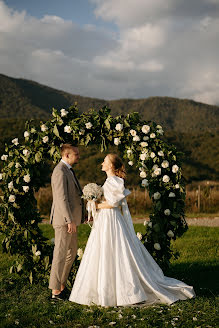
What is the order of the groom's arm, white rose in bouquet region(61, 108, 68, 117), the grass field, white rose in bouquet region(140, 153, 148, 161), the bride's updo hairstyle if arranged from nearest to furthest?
1. the grass field
2. the groom's arm
3. the bride's updo hairstyle
4. white rose in bouquet region(140, 153, 148, 161)
5. white rose in bouquet region(61, 108, 68, 117)

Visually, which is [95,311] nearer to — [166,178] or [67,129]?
[166,178]

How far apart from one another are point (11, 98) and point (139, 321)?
68307 mm

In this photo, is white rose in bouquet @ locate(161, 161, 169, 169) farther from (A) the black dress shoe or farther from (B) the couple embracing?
(A) the black dress shoe

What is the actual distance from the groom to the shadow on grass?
228cm

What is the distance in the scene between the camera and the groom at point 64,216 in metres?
5.56

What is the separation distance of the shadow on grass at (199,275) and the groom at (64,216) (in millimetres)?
2276

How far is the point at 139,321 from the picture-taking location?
477 centimetres

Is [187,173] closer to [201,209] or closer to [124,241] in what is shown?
[201,209]

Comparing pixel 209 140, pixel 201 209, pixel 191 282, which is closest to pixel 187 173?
pixel 209 140

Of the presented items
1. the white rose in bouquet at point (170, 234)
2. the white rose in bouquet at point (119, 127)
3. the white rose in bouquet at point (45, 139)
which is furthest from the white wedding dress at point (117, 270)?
the white rose in bouquet at point (45, 139)

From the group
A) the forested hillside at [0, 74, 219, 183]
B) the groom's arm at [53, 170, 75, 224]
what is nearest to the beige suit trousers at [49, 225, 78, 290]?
the groom's arm at [53, 170, 75, 224]

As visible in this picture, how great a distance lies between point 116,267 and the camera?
5.27 metres

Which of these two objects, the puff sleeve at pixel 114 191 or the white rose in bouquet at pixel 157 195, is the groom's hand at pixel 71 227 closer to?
the puff sleeve at pixel 114 191

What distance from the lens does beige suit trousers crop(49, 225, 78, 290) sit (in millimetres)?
5660
